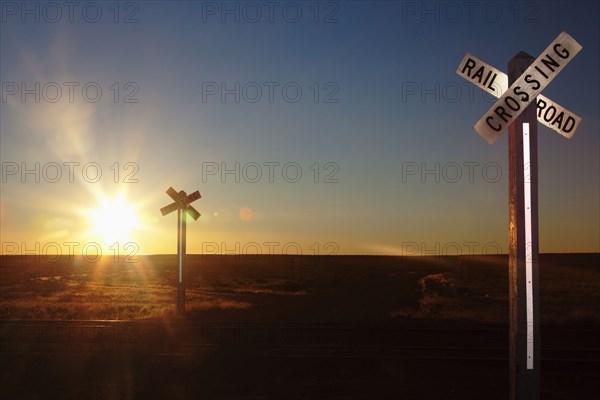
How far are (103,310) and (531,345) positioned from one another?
2580 cm

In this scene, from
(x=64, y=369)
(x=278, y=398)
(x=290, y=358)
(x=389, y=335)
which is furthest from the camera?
(x=389, y=335)

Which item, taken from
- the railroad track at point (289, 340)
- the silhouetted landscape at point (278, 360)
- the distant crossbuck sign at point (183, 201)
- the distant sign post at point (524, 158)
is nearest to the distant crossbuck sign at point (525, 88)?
the distant sign post at point (524, 158)

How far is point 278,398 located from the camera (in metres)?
10.6

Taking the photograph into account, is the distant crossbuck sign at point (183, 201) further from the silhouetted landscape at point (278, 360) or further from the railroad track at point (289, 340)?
the railroad track at point (289, 340)

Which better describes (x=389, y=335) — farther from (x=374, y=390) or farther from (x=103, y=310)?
(x=103, y=310)

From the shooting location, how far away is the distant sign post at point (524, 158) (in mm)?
6539

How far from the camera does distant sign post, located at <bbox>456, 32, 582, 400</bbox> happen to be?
6.54m

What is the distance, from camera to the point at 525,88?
6594 mm

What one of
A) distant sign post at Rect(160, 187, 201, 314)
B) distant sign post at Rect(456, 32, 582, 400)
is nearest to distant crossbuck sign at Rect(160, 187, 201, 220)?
distant sign post at Rect(160, 187, 201, 314)

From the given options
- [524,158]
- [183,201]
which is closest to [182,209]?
[183,201]

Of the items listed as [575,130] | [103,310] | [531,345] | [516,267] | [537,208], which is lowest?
[103,310]

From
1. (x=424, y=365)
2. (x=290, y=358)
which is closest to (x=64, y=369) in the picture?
(x=290, y=358)

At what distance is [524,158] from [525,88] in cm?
73

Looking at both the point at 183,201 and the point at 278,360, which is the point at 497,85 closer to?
the point at 278,360
